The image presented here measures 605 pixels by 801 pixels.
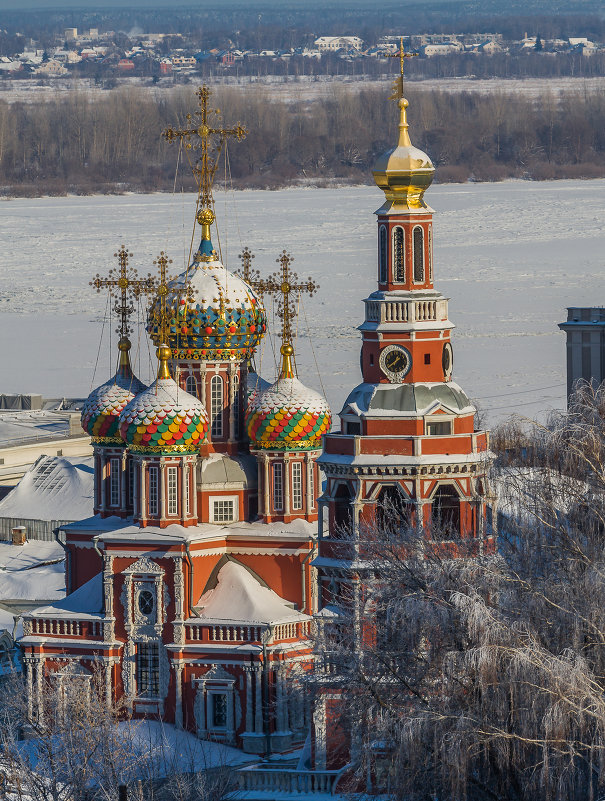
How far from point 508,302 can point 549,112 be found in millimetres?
54802

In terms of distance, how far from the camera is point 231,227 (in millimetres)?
75500

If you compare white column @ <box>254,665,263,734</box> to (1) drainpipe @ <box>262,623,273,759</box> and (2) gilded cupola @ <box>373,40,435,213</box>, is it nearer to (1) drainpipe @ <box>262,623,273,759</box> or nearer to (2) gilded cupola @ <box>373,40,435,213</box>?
(1) drainpipe @ <box>262,623,273,759</box>

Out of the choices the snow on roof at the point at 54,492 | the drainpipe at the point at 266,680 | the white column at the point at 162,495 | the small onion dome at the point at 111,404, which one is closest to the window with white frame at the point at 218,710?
the drainpipe at the point at 266,680

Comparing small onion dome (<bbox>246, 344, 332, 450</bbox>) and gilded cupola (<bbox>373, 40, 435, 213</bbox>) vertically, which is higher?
gilded cupola (<bbox>373, 40, 435, 213</bbox>)

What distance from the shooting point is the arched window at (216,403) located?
3153 cm

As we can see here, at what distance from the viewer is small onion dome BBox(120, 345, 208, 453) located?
30.1 metres

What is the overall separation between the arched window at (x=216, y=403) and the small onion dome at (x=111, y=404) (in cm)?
99

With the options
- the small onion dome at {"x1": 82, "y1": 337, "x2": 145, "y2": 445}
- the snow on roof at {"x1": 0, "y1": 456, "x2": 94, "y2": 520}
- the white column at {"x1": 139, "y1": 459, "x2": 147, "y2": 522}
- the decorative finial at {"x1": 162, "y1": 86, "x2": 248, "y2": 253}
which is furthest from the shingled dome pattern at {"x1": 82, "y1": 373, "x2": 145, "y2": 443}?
the snow on roof at {"x1": 0, "y1": 456, "x2": 94, "y2": 520}

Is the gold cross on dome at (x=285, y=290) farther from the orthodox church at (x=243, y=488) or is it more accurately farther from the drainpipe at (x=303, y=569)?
the drainpipe at (x=303, y=569)

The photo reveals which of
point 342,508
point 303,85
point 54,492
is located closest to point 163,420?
point 342,508

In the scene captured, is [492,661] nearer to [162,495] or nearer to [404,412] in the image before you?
[404,412]

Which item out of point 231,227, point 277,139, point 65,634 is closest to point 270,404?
point 65,634

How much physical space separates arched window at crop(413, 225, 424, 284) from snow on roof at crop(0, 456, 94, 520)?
11.8 metres

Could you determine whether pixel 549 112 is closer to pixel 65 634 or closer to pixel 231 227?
pixel 231 227
